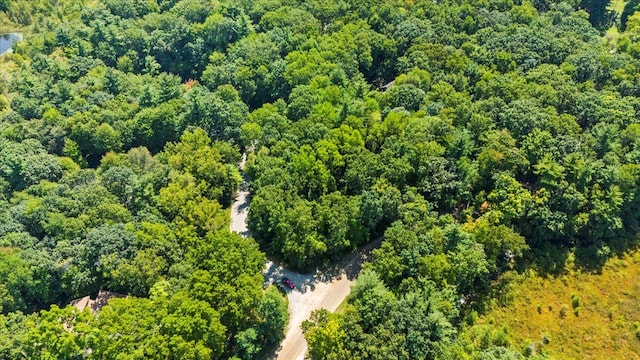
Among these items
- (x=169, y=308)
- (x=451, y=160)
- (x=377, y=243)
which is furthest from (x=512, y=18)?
(x=169, y=308)

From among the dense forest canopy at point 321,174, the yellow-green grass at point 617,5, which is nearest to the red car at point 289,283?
the dense forest canopy at point 321,174

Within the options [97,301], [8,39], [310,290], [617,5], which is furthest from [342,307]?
[8,39]

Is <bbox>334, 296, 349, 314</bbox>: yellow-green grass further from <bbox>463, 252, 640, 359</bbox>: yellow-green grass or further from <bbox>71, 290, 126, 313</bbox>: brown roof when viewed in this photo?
<bbox>71, 290, 126, 313</bbox>: brown roof

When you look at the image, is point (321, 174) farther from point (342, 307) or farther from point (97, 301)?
point (97, 301)

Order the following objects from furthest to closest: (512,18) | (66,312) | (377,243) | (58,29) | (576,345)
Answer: (58,29) → (512,18) → (377,243) → (576,345) → (66,312)

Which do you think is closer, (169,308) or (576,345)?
(169,308)

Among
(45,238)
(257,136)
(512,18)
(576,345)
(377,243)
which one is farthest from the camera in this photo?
(512,18)

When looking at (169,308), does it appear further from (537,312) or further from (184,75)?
(184,75)
